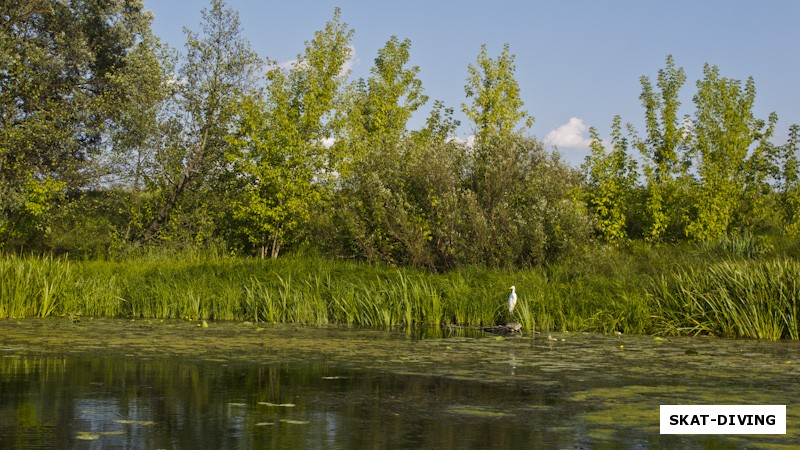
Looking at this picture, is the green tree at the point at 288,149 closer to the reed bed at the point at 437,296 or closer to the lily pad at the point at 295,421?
the reed bed at the point at 437,296

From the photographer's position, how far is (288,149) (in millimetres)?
29688

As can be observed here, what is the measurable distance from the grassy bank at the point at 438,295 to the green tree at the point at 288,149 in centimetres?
730

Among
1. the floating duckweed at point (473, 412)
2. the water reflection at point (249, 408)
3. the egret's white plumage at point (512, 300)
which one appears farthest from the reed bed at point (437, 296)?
the floating duckweed at point (473, 412)

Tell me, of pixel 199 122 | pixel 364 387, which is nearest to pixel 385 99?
pixel 199 122

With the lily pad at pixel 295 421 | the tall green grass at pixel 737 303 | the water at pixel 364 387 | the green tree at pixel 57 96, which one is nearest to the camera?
the water at pixel 364 387

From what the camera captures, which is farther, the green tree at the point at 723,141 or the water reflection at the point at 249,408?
the green tree at the point at 723,141

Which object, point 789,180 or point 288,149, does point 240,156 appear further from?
point 789,180

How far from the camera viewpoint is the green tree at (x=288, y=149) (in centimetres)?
2966

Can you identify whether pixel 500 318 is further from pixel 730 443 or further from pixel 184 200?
pixel 184 200

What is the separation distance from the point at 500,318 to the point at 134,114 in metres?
18.0

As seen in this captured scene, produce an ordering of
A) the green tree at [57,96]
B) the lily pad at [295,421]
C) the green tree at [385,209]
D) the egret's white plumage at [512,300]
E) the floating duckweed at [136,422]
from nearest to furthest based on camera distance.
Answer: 1. the floating duckweed at [136,422]
2. the lily pad at [295,421]
3. the egret's white plumage at [512,300]
4. the green tree at [385,209]
5. the green tree at [57,96]

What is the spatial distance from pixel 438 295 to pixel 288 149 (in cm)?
1207

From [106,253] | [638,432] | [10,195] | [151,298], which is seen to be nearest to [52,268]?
[151,298]

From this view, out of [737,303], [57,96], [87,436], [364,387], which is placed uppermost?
[57,96]
